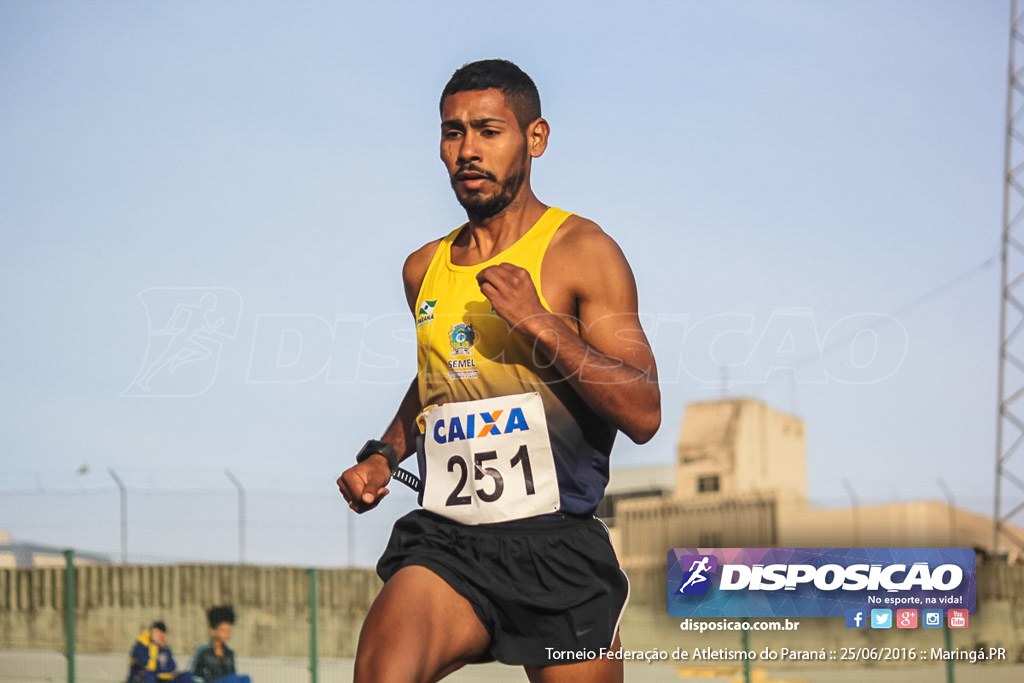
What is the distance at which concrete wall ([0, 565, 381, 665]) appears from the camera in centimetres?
1051

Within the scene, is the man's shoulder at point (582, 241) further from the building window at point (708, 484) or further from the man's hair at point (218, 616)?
the building window at point (708, 484)

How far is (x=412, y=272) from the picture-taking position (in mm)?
3906

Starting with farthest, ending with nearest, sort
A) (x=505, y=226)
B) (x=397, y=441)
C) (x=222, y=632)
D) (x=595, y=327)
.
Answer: (x=222, y=632) → (x=397, y=441) → (x=505, y=226) → (x=595, y=327)

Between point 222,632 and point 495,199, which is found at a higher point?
point 495,199

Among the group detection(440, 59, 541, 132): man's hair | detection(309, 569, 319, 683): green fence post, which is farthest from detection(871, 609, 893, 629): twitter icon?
detection(440, 59, 541, 132): man's hair

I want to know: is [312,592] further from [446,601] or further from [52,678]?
[446,601]

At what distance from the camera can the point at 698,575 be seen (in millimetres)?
12945

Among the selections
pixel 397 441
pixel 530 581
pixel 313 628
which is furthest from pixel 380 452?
pixel 313 628

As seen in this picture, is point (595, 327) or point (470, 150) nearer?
point (595, 327)

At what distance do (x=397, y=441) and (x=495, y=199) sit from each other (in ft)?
2.78

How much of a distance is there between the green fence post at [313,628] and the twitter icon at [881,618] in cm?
553

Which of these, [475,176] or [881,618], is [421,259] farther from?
[881,618]

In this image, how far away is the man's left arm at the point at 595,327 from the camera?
3086 millimetres

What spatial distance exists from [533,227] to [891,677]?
1020cm
